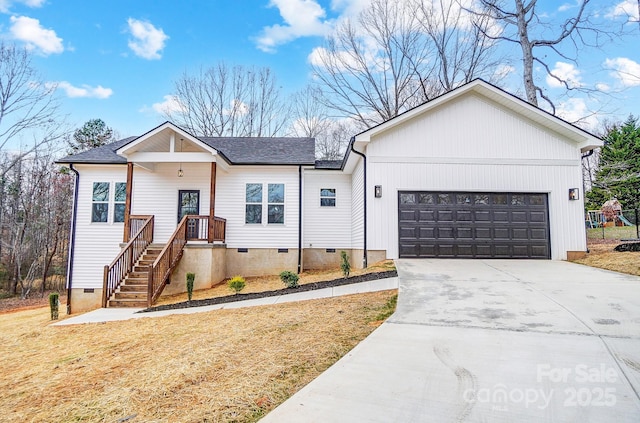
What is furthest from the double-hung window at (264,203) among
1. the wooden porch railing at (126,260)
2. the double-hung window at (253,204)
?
the wooden porch railing at (126,260)

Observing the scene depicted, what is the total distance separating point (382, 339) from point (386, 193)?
22.6ft

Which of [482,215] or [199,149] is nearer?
[482,215]

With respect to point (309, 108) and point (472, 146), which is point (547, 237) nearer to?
point (472, 146)

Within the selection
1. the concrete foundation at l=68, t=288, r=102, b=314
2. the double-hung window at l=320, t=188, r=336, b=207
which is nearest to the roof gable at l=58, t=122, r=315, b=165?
the double-hung window at l=320, t=188, r=336, b=207

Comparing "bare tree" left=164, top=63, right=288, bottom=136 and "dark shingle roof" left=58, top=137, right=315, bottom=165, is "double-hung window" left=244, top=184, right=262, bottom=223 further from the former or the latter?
"bare tree" left=164, top=63, right=288, bottom=136

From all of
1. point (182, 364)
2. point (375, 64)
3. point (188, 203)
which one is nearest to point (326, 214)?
point (188, 203)

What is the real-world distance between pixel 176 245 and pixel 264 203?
3.59 meters

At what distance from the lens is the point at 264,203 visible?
1289 centimetres

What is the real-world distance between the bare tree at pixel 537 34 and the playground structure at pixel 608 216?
304 inches

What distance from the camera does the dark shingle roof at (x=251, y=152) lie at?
12.7 metres

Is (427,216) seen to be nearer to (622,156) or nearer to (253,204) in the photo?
(253,204)

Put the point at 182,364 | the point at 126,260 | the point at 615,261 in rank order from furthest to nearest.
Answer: the point at 126,260
the point at 615,261
the point at 182,364

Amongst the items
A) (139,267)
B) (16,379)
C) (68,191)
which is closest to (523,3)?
(139,267)

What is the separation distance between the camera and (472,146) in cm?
1055
